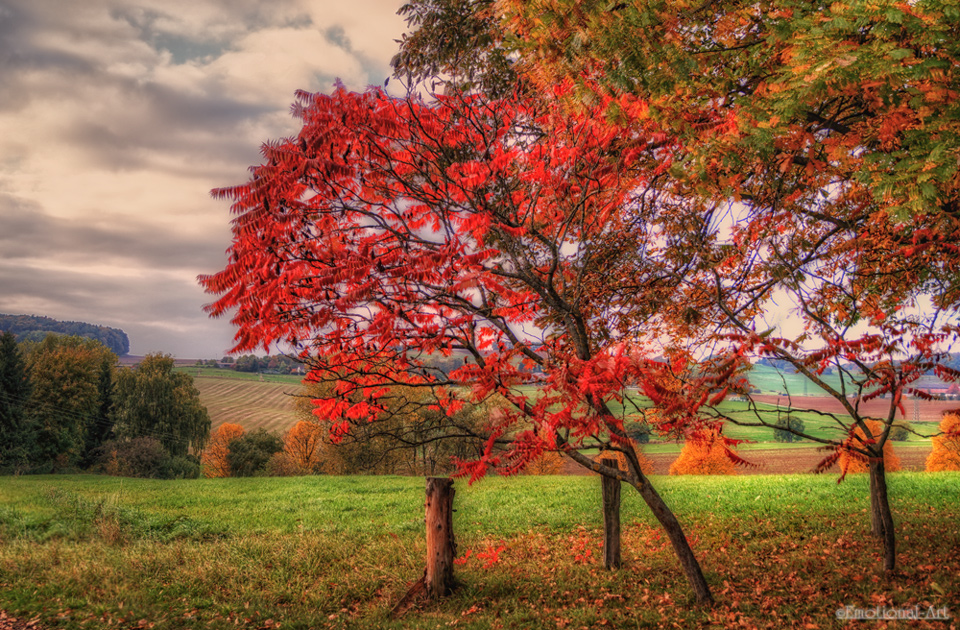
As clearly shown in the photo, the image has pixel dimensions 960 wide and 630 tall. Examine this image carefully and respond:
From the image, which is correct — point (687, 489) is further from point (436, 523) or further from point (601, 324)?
point (436, 523)

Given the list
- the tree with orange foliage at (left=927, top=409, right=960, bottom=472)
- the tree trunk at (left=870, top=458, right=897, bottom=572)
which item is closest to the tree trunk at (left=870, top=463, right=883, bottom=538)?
the tree trunk at (left=870, top=458, right=897, bottom=572)

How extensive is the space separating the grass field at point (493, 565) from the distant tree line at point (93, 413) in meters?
31.6

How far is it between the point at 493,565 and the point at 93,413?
165 ft

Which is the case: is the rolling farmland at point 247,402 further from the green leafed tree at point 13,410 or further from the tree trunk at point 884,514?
the tree trunk at point 884,514

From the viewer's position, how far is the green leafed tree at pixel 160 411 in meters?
46.0

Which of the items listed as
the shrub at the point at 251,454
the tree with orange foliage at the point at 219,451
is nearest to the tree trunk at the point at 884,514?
the shrub at the point at 251,454

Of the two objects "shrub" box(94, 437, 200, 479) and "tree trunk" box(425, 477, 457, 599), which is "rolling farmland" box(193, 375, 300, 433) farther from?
"tree trunk" box(425, 477, 457, 599)

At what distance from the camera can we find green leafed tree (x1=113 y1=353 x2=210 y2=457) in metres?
46.0

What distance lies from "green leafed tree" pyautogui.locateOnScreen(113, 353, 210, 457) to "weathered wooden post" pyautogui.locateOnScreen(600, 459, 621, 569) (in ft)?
154

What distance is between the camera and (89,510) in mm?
14102

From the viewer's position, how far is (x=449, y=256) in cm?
555

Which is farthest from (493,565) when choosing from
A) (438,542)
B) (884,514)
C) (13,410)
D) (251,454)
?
(13,410)

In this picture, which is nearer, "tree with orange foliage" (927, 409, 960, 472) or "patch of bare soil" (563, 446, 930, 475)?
"tree with orange foliage" (927, 409, 960, 472)

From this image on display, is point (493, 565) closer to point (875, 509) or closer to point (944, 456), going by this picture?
point (875, 509)
